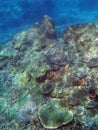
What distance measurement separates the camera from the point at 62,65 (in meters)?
8.66

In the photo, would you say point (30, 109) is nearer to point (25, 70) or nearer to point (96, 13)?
point (25, 70)

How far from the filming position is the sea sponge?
22.2 ft

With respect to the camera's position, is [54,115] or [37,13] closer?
[54,115]

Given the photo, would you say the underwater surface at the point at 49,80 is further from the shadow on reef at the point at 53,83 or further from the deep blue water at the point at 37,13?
the deep blue water at the point at 37,13

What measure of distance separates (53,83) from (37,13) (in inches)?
445

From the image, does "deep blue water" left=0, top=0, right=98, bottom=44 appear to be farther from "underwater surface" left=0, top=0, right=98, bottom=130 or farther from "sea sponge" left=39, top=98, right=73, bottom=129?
"sea sponge" left=39, top=98, right=73, bottom=129

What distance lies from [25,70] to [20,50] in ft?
5.44

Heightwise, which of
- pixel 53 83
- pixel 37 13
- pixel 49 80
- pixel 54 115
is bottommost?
pixel 54 115

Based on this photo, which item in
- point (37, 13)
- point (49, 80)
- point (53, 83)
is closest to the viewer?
point (53, 83)

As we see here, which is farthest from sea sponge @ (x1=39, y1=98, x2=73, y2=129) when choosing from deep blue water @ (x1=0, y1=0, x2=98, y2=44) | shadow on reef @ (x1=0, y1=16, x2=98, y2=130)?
deep blue water @ (x1=0, y1=0, x2=98, y2=44)

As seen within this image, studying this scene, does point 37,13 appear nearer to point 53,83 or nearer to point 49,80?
point 49,80

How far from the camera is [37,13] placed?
730 inches

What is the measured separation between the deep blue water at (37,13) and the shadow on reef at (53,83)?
7.19 metres

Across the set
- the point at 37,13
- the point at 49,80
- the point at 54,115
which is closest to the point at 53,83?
the point at 49,80
